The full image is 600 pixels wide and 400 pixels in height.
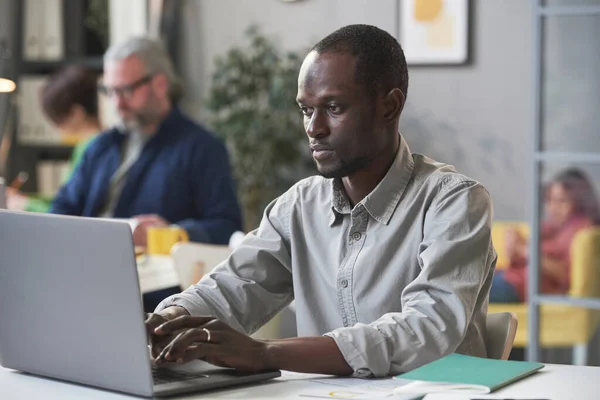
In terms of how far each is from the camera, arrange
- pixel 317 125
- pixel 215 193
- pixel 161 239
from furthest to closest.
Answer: pixel 215 193 < pixel 161 239 < pixel 317 125

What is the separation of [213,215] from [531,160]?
148 cm

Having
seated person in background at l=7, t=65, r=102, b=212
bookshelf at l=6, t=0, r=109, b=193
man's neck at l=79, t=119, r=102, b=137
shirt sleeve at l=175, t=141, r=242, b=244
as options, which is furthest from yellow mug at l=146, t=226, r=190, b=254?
bookshelf at l=6, t=0, r=109, b=193

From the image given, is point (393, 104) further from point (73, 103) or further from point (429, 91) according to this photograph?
point (73, 103)

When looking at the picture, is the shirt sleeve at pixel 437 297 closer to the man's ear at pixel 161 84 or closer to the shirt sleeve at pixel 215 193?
the shirt sleeve at pixel 215 193

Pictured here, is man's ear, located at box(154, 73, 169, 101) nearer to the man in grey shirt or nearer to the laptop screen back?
the man in grey shirt

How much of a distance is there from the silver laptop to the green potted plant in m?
3.68

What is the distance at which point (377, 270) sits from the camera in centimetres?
178

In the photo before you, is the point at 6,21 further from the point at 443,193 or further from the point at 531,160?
the point at 443,193

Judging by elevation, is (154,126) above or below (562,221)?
above

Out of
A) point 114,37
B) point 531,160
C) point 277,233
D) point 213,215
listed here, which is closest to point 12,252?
point 277,233

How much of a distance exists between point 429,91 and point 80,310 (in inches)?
158

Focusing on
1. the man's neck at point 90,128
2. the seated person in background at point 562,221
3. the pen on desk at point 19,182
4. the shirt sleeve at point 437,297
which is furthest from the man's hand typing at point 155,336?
the man's neck at point 90,128

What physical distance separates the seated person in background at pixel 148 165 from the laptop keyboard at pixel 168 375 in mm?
1985

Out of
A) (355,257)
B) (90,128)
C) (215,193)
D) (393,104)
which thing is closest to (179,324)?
(355,257)
